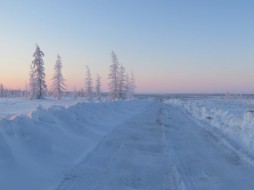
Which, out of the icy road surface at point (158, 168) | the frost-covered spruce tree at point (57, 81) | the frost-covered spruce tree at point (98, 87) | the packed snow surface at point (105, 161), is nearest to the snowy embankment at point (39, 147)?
the packed snow surface at point (105, 161)

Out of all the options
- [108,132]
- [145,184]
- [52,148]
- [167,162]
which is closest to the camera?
[145,184]

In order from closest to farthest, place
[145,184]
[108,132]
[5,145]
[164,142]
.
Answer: [145,184], [5,145], [164,142], [108,132]

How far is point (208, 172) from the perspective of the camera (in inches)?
372

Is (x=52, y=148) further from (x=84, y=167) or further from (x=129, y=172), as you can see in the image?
(x=129, y=172)

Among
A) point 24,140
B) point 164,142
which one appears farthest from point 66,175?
point 164,142

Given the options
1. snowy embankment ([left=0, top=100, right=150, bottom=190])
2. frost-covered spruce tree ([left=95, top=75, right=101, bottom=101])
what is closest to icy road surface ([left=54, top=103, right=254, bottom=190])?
snowy embankment ([left=0, top=100, right=150, bottom=190])

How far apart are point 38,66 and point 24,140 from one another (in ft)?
193

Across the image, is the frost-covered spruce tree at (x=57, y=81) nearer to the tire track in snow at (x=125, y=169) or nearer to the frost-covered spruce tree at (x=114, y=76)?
the frost-covered spruce tree at (x=114, y=76)

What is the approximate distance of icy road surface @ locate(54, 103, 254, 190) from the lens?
8.10 m

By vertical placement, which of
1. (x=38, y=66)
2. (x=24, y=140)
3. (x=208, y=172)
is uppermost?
(x=38, y=66)

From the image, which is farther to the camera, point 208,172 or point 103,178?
point 208,172

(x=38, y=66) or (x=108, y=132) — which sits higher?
(x=38, y=66)

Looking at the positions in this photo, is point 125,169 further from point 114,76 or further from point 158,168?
point 114,76

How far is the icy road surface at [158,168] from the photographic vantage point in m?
8.10
